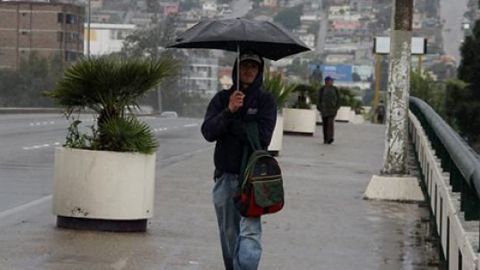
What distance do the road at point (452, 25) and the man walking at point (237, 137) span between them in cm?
9980

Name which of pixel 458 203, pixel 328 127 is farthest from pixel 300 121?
pixel 458 203

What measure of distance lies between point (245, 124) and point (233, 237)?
88cm

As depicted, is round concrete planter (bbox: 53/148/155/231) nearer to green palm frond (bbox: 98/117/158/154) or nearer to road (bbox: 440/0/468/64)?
green palm frond (bbox: 98/117/158/154)

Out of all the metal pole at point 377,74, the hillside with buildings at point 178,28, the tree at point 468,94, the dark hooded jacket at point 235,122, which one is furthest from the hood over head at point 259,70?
the hillside with buildings at point 178,28

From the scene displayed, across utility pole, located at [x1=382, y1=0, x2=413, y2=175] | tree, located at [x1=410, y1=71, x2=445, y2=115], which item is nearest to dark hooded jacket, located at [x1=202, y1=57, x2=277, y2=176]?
utility pole, located at [x1=382, y1=0, x2=413, y2=175]

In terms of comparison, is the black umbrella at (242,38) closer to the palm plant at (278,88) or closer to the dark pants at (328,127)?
the palm plant at (278,88)

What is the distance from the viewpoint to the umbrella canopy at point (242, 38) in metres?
9.62

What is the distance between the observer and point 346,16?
12006 centimetres

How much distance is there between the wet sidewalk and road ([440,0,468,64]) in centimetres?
9182

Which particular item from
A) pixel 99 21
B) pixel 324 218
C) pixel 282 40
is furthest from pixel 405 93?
pixel 99 21

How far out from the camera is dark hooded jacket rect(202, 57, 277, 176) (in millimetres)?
9219

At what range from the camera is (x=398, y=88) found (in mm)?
17281

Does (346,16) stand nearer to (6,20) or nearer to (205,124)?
(6,20)

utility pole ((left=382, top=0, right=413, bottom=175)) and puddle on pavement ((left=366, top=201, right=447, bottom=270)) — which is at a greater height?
utility pole ((left=382, top=0, right=413, bottom=175))
